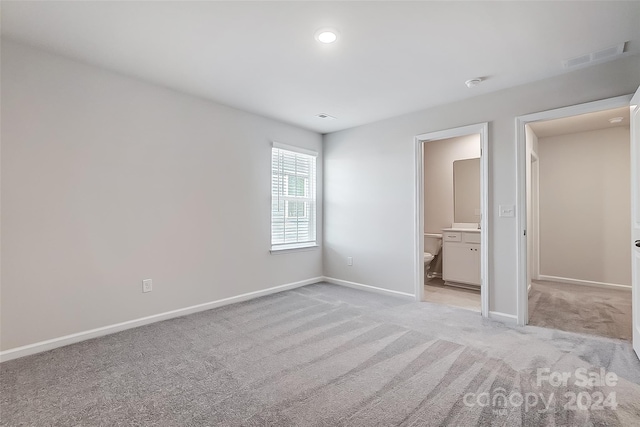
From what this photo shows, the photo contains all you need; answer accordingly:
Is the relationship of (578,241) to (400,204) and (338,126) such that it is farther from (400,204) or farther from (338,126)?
(338,126)

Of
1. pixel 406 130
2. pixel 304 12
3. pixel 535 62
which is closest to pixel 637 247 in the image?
pixel 535 62

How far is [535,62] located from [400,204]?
2.06 m

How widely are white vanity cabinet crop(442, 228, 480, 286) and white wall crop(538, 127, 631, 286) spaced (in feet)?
5.54

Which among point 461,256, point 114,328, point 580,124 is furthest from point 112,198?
point 580,124

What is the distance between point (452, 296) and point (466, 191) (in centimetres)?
184

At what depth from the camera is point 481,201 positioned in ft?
11.1

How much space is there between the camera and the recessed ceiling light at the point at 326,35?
7.16ft

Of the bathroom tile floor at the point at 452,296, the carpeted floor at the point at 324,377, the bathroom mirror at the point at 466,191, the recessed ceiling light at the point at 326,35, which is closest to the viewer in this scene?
the carpeted floor at the point at 324,377

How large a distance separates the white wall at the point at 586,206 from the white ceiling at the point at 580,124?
193 millimetres

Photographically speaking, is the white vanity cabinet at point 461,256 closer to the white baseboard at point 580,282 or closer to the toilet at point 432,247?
the toilet at point 432,247

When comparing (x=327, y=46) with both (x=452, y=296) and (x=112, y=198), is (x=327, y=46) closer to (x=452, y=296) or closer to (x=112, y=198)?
(x=112, y=198)

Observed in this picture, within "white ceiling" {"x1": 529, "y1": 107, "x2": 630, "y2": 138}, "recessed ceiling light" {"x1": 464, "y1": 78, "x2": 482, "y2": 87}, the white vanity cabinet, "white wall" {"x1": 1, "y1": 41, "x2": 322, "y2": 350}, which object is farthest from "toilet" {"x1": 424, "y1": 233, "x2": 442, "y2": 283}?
"white wall" {"x1": 1, "y1": 41, "x2": 322, "y2": 350}

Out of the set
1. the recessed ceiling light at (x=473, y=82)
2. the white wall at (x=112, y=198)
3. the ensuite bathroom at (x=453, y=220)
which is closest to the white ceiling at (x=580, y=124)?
the ensuite bathroom at (x=453, y=220)

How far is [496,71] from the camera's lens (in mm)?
2838
